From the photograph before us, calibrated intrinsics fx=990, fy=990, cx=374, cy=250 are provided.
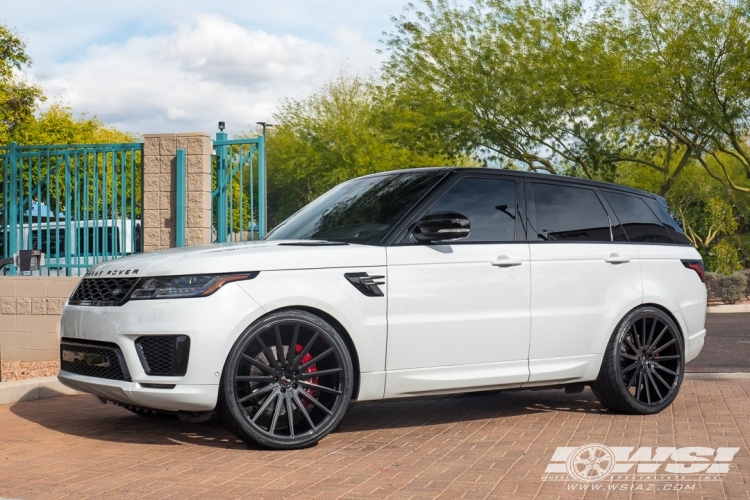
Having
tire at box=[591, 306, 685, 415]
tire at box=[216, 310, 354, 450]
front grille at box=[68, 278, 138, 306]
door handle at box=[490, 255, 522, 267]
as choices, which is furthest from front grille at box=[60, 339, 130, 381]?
tire at box=[591, 306, 685, 415]

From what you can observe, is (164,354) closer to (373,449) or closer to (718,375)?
(373,449)

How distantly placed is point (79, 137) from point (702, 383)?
39925mm

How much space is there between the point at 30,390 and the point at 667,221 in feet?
19.1

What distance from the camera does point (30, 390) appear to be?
349 inches

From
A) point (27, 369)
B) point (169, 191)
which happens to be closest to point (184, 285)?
point (27, 369)

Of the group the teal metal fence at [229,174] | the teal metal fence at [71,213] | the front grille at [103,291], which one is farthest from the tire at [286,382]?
the teal metal fence at [71,213]

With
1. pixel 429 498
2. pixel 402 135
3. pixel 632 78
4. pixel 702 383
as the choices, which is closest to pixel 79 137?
pixel 402 135

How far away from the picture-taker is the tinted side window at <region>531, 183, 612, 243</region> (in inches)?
295

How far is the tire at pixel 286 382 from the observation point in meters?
6.03

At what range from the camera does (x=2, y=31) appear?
25.0 meters

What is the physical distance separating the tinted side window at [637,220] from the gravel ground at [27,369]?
633 centimetres

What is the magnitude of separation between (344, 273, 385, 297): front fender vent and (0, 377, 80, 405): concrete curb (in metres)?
3.64

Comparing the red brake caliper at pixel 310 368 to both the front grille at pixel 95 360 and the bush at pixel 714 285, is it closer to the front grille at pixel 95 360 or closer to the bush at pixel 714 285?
the front grille at pixel 95 360

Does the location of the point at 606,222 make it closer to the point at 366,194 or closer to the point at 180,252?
the point at 366,194
